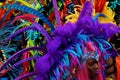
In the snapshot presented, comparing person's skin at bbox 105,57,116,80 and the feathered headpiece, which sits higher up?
the feathered headpiece

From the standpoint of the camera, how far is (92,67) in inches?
46.8

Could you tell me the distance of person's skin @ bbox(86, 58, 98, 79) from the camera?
46.1 inches

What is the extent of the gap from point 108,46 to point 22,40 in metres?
0.58

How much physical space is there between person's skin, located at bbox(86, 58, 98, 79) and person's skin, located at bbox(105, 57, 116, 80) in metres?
0.07

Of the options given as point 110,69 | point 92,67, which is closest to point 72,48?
point 92,67

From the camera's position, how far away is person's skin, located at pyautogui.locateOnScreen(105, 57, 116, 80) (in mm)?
1250

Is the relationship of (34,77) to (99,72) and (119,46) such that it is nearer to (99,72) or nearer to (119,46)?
(99,72)

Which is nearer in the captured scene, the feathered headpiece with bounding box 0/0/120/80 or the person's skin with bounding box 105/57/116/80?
the feathered headpiece with bounding box 0/0/120/80

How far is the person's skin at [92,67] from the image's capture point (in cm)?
117

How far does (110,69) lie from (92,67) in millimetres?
111

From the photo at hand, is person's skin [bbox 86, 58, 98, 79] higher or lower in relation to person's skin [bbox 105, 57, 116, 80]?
higher

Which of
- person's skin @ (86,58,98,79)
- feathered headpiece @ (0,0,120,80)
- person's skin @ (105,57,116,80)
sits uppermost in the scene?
feathered headpiece @ (0,0,120,80)

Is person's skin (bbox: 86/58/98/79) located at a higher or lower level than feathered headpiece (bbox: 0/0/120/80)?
lower

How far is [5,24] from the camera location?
159 centimetres
